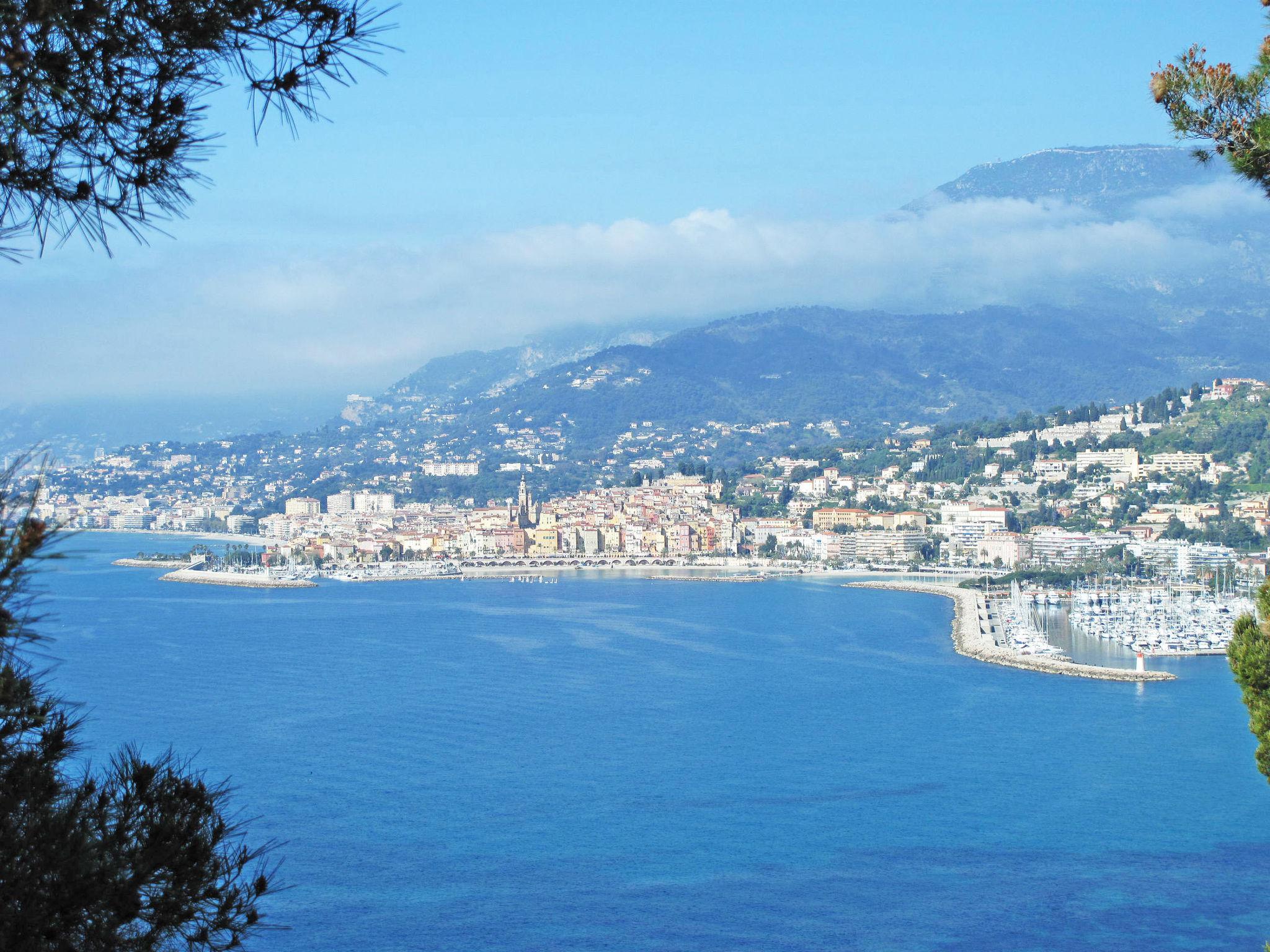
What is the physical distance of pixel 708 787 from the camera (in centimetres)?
1079

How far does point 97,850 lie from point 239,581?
3203 centimetres

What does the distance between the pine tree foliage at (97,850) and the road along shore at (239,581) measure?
1224 inches

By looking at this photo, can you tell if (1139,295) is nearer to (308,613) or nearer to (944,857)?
(308,613)

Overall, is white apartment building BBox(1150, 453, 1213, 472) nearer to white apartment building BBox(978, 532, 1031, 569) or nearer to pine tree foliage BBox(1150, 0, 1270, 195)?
white apartment building BBox(978, 532, 1031, 569)

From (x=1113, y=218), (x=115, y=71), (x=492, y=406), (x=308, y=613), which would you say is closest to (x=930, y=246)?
(x=1113, y=218)

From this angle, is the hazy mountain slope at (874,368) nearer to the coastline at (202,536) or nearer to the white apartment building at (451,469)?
the white apartment building at (451,469)

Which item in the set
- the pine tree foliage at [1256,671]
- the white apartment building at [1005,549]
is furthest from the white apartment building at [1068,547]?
the pine tree foliage at [1256,671]

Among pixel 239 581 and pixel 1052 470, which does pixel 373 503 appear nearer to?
pixel 239 581

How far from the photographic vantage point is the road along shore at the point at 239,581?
106 feet

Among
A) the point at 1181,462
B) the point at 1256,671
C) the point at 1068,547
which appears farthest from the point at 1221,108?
the point at 1181,462

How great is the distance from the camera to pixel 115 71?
5.06 feet

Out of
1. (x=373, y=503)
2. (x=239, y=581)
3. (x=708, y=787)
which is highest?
(x=373, y=503)

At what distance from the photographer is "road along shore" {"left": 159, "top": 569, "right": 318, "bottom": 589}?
3222 centimetres

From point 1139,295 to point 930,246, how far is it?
22.5 m
